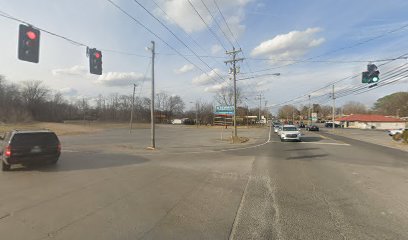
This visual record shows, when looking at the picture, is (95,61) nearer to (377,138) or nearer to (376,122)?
(377,138)

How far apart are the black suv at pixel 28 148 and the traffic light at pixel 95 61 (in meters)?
3.72

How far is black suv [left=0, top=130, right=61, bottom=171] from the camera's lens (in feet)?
36.4

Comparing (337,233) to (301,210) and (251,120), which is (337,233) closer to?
(301,210)

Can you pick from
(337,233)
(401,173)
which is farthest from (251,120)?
(337,233)

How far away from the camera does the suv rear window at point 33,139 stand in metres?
11.3

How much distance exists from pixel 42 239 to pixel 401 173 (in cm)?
1214

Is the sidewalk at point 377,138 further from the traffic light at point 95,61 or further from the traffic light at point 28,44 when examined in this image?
the traffic light at point 28,44

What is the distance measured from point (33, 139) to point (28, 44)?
378 centimetres

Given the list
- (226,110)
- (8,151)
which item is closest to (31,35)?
(8,151)

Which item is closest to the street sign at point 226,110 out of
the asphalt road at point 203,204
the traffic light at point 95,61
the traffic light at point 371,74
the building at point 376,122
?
the traffic light at point 371,74

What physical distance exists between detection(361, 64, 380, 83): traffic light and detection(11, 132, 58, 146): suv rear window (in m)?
18.9

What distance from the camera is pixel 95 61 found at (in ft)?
46.1

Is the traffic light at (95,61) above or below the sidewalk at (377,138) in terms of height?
above

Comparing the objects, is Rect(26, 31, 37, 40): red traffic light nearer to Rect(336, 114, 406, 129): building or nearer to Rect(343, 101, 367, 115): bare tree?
Rect(336, 114, 406, 129): building
